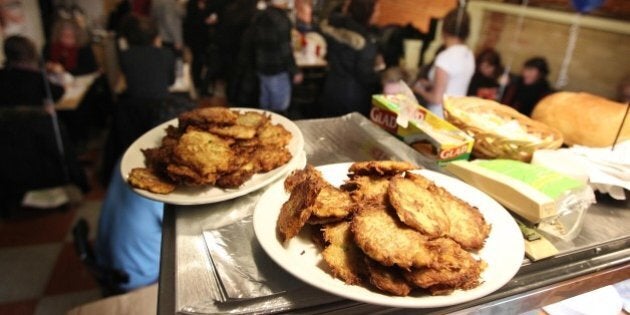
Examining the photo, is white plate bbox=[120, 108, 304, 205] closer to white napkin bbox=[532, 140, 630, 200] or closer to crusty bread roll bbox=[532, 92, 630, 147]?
white napkin bbox=[532, 140, 630, 200]

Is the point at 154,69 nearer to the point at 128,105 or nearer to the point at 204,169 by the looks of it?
the point at 128,105

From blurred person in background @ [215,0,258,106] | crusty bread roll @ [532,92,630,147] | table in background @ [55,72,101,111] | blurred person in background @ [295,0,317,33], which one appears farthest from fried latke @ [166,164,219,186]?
blurred person in background @ [295,0,317,33]

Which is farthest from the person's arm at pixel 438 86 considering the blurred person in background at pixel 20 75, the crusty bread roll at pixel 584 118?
the blurred person in background at pixel 20 75

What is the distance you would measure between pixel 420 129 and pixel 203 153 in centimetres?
73

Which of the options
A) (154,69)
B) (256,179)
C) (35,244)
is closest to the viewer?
(256,179)

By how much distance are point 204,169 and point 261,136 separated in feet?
0.93

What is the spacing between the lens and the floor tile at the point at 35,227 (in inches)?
111

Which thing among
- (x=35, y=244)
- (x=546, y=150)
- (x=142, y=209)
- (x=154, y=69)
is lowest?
(x=35, y=244)

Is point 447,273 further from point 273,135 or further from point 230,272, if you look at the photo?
point 273,135

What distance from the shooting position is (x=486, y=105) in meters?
1.52

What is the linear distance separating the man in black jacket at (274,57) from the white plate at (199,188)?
2341mm

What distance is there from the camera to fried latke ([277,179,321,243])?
74 cm

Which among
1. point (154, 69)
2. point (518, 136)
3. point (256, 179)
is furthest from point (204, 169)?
point (154, 69)

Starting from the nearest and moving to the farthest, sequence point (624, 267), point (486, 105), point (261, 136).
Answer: point (624, 267) < point (261, 136) < point (486, 105)
